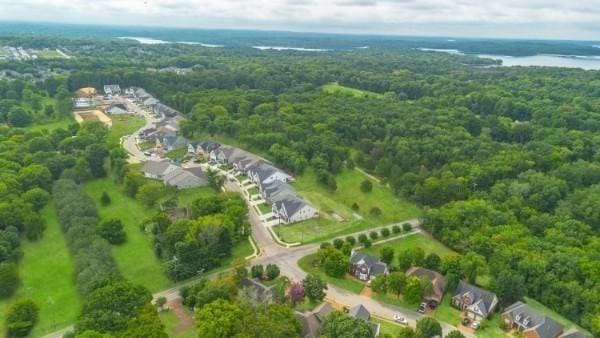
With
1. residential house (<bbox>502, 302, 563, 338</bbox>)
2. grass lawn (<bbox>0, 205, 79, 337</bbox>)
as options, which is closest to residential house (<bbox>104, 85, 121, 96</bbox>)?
grass lawn (<bbox>0, 205, 79, 337</bbox>)

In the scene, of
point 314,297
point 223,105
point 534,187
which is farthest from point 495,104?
point 314,297

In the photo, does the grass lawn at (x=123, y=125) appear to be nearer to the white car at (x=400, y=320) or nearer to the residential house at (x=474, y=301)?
the white car at (x=400, y=320)

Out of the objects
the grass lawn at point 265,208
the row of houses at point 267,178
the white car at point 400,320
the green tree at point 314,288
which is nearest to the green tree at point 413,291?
the white car at point 400,320

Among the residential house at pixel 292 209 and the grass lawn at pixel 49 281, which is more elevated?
the residential house at pixel 292 209

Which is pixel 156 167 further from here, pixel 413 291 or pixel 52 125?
pixel 413 291

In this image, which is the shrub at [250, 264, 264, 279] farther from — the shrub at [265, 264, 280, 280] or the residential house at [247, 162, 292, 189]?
the residential house at [247, 162, 292, 189]
